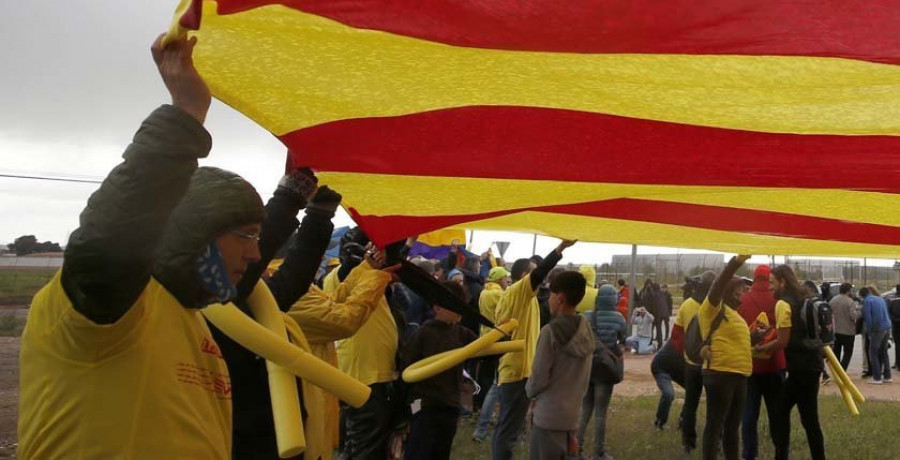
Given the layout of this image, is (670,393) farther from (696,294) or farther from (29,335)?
(29,335)

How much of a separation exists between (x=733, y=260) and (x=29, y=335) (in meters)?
4.85

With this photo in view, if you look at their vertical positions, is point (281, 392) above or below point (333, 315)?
below

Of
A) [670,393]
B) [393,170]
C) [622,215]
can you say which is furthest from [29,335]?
[670,393]

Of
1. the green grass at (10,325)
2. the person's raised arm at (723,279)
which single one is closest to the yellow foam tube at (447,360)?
the person's raised arm at (723,279)

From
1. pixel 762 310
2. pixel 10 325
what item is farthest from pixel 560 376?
pixel 10 325

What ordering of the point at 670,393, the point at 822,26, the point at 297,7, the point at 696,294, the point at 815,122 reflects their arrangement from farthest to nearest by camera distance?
1. the point at 670,393
2. the point at 696,294
3. the point at 815,122
4. the point at 822,26
5. the point at 297,7

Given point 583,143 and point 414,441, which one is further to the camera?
point 414,441

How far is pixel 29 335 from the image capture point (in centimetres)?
147

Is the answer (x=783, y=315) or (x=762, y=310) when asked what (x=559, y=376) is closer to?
(x=783, y=315)

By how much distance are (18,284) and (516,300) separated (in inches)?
846

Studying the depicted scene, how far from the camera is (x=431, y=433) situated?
15.4 feet

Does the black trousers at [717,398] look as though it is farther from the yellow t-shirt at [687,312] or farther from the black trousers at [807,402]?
the yellow t-shirt at [687,312]

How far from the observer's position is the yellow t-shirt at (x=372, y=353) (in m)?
5.03

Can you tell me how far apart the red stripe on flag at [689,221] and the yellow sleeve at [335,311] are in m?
0.23
